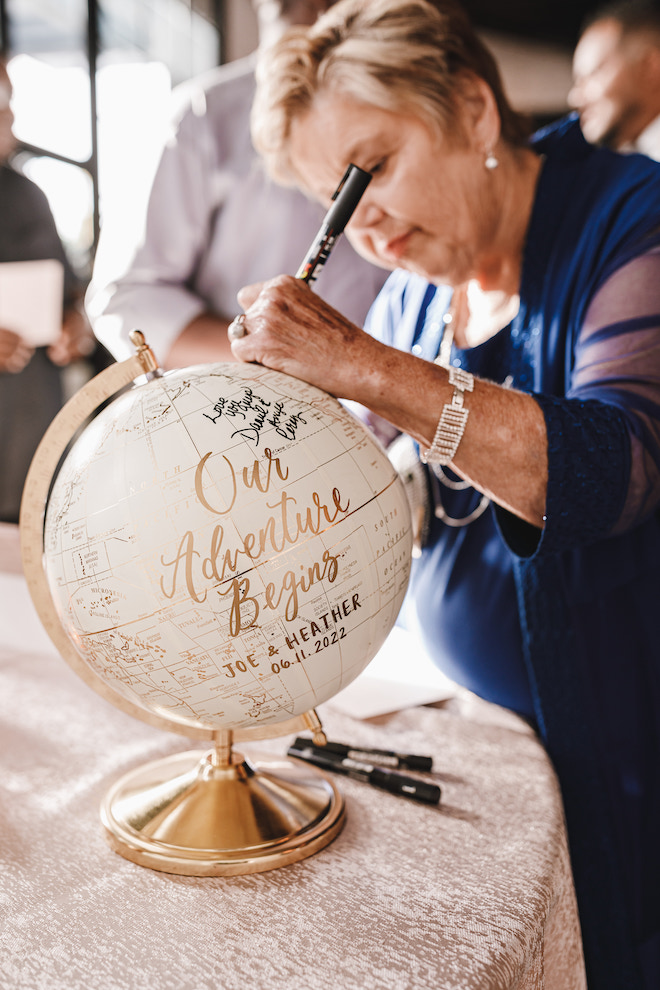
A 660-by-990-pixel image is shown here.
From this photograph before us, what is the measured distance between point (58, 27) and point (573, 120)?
13.8 ft

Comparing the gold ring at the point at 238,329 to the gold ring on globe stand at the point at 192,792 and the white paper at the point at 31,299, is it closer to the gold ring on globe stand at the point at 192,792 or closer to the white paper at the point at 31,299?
the gold ring on globe stand at the point at 192,792

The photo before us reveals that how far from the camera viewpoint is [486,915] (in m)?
0.64

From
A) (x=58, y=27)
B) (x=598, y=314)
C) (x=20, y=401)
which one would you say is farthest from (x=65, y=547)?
(x=58, y=27)

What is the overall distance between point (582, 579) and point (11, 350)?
2.12 meters

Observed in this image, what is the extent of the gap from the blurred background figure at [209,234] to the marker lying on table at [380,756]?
3.79 ft

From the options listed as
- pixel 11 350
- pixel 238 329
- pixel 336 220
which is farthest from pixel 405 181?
pixel 11 350

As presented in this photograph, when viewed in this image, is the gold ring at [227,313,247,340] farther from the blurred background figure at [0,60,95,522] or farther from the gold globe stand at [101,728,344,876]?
the blurred background figure at [0,60,95,522]

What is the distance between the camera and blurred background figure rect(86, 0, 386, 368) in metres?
1.88

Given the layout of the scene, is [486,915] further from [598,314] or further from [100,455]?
[598,314]

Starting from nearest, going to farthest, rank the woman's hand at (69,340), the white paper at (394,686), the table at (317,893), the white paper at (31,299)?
the table at (317,893), the white paper at (394,686), the white paper at (31,299), the woman's hand at (69,340)

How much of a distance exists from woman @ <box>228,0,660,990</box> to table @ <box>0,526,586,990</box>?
203 millimetres

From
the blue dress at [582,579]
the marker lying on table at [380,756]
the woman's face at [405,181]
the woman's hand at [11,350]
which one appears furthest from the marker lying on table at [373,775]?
the woman's hand at [11,350]

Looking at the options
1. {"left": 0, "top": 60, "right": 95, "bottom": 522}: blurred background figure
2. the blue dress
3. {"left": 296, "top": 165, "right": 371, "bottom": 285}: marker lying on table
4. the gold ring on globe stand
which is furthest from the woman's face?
{"left": 0, "top": 60, "right": 95, "bottom": 522}: blurred background figure

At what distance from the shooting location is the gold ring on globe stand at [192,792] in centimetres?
70
